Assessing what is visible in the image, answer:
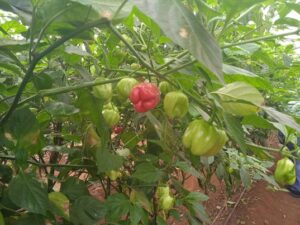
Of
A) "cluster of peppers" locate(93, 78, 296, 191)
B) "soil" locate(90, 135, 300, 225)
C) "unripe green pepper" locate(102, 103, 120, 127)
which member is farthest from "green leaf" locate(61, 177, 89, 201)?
"soil" locate(90, 135, 300, 225)

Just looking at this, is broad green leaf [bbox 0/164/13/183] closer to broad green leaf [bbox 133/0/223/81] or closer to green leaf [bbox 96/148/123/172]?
green leaf [bbox 96/148/123/172]

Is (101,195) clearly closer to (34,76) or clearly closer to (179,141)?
(179,141)

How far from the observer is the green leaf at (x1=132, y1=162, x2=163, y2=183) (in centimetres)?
93

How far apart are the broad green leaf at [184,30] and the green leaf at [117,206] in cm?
67

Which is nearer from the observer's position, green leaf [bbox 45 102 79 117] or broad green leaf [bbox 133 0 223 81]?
broad green leaf [bbox 133 0 223 81]

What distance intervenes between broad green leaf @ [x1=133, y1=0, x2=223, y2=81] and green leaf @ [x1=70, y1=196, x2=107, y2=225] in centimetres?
61

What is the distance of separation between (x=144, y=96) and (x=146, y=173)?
0.39 meters

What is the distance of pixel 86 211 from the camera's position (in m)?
0.84

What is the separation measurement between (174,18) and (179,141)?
2.08ft

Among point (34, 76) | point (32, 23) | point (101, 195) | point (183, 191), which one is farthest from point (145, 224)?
point (101, 195)

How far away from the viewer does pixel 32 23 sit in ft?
1.62

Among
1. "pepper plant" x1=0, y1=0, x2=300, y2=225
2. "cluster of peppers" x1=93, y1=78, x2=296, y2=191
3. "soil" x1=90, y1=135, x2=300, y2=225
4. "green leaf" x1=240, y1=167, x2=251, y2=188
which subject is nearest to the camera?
"pepper plant" x1=0, y1=0, x2=300, y2=225

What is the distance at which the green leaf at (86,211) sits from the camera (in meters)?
0.82

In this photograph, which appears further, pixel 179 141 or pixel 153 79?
pixel 179 141
